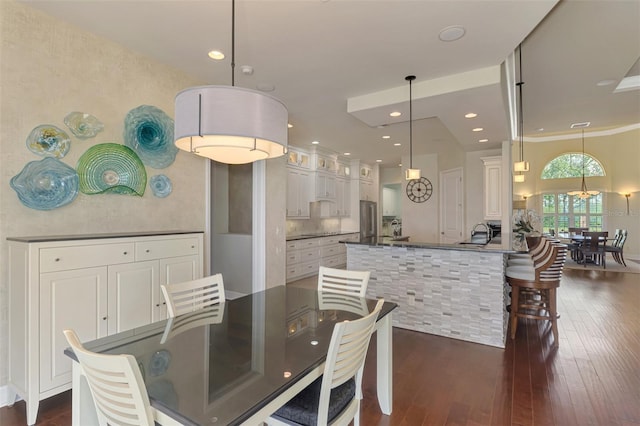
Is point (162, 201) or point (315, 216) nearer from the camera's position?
point (162, 201)

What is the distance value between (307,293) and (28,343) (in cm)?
178

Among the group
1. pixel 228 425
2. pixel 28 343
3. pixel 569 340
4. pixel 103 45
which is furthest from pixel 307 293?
pixel 569 340

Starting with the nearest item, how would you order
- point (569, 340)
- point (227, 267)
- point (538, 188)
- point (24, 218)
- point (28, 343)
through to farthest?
point (28, 343) < point (24, 218) < point (569, 340) < point (227, 267) < point (538, 188)

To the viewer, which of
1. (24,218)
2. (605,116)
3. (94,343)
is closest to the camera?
(94,343)

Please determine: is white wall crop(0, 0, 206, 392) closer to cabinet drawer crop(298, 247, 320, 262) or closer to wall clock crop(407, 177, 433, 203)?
cabinet drawer crop(298, 247, 320, 262)

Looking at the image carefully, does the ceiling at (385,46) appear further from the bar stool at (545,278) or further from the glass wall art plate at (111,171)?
the bar stool at (545,278)

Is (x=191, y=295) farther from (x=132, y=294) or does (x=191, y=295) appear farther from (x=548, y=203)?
(x=548, y=203)

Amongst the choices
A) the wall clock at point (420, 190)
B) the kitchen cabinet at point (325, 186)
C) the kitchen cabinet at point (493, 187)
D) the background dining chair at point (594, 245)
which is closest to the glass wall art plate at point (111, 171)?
the kitchen cabinet at point (325, 186)

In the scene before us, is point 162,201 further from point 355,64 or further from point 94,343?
point 355,64

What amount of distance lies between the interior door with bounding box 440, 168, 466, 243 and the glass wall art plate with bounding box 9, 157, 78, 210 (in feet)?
21.0

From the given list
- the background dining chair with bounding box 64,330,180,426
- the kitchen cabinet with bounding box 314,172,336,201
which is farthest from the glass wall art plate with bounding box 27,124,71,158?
the kitchen cabinet with bounding box 314,172,336,201

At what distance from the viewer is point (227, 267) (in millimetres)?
5051

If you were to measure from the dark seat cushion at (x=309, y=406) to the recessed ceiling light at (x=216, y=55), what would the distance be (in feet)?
9.08

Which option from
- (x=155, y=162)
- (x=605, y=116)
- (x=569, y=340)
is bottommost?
(x=569, y=340)
